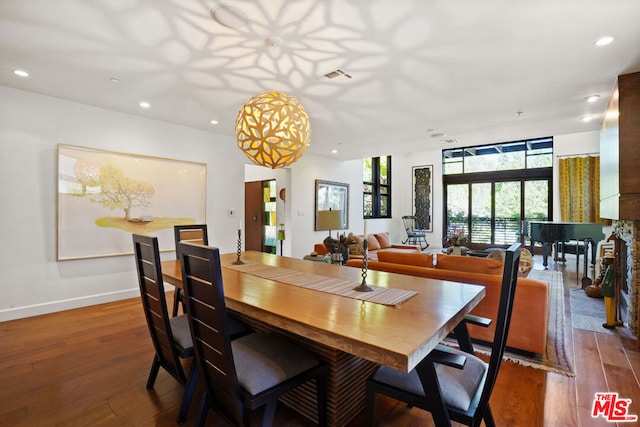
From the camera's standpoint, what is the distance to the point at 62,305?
3.64 meters

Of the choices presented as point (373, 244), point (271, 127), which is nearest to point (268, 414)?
point (271, 127)

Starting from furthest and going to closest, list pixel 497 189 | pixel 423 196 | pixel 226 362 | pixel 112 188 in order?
pixel 423 196 → pixel 497 189 → pixel 112 188 → pixel 226 362

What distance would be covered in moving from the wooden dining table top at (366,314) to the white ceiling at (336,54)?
1.80 m

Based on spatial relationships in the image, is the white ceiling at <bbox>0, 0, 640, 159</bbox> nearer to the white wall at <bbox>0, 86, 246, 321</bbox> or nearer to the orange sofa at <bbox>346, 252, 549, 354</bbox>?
the white wall at <bbox>0, 86, 246, 321</bbox>

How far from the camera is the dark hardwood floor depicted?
179 cm

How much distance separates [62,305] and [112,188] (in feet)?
4.94

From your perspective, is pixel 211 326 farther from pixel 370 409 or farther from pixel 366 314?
pixel 370 409

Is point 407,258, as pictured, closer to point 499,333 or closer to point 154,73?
point 499,333

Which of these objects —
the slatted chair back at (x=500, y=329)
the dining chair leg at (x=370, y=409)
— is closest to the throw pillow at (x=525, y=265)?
the slatted chair back at (x=500, y=329)

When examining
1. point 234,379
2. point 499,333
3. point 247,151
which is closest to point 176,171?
point 247,151

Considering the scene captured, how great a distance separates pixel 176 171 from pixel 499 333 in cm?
454

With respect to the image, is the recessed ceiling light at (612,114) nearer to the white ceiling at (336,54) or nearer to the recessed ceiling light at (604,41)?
the white ceiling at (336,54)

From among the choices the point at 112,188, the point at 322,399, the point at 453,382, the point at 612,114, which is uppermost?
the point at 612,114

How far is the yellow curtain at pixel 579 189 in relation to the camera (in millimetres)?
6871
